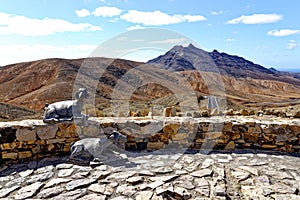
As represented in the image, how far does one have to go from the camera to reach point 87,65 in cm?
3059

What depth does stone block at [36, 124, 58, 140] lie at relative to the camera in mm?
4258

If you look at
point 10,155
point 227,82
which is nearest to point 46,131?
point 10,155

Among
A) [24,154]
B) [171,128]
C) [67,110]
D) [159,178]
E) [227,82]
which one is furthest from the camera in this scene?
[227,82]

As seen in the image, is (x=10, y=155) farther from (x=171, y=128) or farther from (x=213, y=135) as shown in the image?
(x=213, y=135)

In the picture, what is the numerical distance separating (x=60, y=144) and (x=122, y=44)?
2.58 meters

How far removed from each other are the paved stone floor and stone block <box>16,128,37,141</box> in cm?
41

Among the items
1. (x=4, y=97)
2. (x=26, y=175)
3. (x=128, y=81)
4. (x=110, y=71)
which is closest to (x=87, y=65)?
(x=110, y=71)

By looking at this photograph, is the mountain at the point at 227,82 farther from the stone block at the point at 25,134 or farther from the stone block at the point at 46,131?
the stone block at the point at 25,134

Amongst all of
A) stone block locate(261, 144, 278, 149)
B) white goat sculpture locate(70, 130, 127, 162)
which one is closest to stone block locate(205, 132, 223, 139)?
stone block locate(261, 144, 278, 149)

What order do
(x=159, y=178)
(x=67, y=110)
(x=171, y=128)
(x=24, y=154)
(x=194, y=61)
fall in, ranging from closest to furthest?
1. (x=159, y=178)
2. (x=24, y=154)
3. (x=67, y=110)
4. (x=171, y=128)
5. (x=194, y=61)

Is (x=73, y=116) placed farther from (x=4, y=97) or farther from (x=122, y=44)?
(x=4, y=97)

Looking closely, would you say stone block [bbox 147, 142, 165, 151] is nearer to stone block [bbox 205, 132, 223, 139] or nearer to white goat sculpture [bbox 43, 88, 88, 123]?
stone block [bbox 205, 132, 223, 139]

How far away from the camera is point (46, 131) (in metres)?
4.30

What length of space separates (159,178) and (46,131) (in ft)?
6.85
